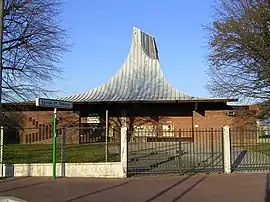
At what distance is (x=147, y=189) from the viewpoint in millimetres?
14469

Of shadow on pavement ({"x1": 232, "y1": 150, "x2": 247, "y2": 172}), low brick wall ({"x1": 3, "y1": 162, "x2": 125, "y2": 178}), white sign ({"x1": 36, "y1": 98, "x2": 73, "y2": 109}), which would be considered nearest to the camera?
white sign ({"x1": 36, "y1": 98, "x2": 73, "y2": 109})

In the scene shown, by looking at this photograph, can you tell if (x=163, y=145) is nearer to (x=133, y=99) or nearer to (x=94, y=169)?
(x=94, y=169)

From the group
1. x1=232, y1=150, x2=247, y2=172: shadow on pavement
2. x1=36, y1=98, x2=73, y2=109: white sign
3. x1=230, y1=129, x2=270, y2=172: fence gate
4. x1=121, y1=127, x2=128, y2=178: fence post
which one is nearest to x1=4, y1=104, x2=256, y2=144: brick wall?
x1=230, y1=129, x2=270, y2=172: fence gate

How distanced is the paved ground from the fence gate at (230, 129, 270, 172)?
166 centimetres

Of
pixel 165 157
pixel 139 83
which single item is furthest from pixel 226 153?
pixel 139 83

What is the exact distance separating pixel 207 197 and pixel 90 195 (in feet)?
10.9

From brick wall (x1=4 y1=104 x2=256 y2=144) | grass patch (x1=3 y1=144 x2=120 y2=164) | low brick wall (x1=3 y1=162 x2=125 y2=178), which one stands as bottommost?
low brick wall (x1=3 y1=162 x2=125 y2=178)

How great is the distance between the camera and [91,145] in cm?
2284

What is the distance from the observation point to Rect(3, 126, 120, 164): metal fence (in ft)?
63.1

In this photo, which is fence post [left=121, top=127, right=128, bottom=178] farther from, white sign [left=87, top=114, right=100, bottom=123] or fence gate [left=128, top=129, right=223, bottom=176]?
white sign [left=87, top=114, right=100, bottom=123]

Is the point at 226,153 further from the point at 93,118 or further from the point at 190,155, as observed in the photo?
the point at 93,118

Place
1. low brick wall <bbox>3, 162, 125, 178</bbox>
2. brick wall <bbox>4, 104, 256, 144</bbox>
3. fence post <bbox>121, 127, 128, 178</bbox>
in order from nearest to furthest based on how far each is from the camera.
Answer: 1. fence post <bbox>121, 127, 128, 178</bbox>
2. low brick wall <bbox>3, 162, 125, 178</bbox>
3. brick wall <bbox>4, 104, 256, 144</bbox>

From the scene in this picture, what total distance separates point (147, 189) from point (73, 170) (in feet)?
14.9

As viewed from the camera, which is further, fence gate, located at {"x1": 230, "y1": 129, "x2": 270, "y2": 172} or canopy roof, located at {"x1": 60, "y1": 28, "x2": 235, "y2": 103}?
canopy roof, located at {"x1": 60, "y1": 28, "x2": 235, "y2": 103}
